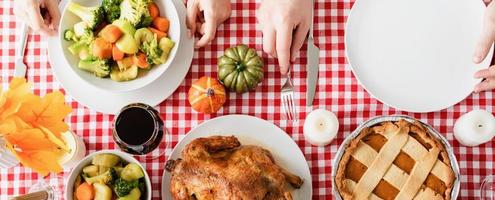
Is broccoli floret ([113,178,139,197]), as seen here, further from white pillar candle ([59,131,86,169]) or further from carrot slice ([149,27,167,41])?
carrot slice ([149,27,167,41])

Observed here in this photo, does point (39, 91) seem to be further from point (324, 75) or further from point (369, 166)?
point (369, 166)

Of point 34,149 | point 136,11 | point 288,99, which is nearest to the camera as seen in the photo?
point 34,149

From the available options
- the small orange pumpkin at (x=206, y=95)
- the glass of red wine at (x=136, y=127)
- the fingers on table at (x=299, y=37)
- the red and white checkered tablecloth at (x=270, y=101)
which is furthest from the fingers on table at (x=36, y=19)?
the fingers on table at (x=299, y=37)

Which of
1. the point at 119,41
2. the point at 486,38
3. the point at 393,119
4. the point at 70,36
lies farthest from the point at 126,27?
Result: the point at 486,38

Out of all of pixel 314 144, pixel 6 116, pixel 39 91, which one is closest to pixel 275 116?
pixel 314 144

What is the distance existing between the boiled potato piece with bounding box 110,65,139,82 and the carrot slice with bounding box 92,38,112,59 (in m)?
0.06

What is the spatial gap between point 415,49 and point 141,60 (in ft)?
2.49

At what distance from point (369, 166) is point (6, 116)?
93 centimetres

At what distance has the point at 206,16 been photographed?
164 centimetres

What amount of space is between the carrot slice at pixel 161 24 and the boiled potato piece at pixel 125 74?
5.0 inches

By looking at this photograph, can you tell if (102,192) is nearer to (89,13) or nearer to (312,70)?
(89,13)

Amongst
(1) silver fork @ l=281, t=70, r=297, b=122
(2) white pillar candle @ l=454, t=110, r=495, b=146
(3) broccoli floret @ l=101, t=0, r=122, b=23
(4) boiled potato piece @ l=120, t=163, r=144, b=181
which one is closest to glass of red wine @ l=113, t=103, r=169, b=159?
(4) boiled potato piece @ l=120, t=163, r=144, b=181

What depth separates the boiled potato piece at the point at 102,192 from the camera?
1.56 meters

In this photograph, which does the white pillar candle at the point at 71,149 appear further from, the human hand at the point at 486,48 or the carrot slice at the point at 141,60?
the human hand at the point at 486,48
